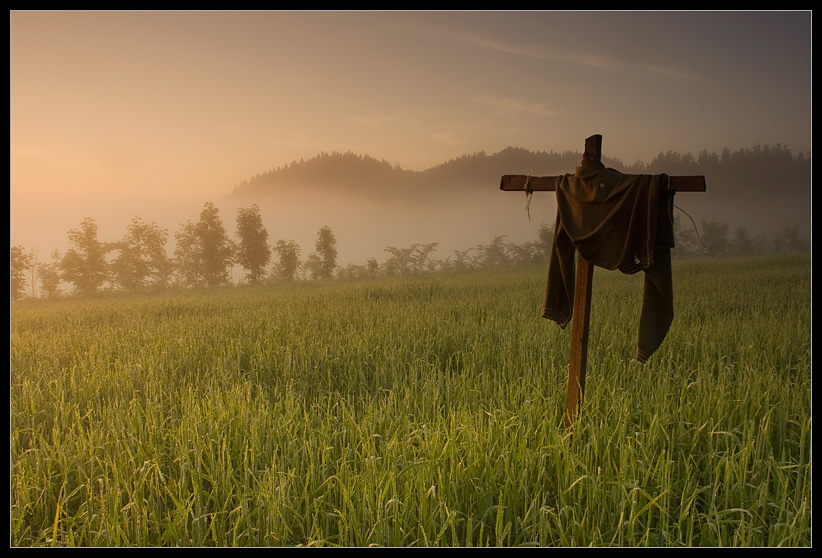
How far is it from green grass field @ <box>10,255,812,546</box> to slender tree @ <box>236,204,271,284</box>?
28008 millimetres

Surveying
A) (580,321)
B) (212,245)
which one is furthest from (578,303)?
(212,245)

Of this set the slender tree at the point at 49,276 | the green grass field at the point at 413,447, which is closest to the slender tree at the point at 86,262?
the slender tree at the point at 49,276

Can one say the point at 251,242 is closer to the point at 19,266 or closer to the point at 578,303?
the point at 19,266

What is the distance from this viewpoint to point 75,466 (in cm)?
333

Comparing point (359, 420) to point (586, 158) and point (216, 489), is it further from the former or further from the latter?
point (586, 158)

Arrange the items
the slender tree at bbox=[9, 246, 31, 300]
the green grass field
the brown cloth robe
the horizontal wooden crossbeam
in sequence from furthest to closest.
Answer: the slender tree at bbox=[9, 246, 31, 300] → the horizontal wooden crossbeam → the brown cloth robe → the green grass field

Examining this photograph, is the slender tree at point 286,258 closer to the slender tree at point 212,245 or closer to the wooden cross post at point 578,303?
the slender tree at point 212,245

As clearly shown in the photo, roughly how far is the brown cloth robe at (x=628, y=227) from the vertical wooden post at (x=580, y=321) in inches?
3.1

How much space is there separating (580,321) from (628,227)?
0.75 meters

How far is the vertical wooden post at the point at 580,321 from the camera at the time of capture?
11.0 feet

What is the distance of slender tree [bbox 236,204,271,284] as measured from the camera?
34.2m

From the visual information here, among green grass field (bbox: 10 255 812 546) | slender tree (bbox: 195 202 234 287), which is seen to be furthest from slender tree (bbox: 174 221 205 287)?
green grass field (bbox: 10 255 812 546)

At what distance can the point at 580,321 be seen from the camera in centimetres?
339

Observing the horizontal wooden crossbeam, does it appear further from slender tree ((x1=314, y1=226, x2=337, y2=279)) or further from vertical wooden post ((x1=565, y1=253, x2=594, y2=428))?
slender tree ((x1=314, y1=226, x2=337, y2=279))
